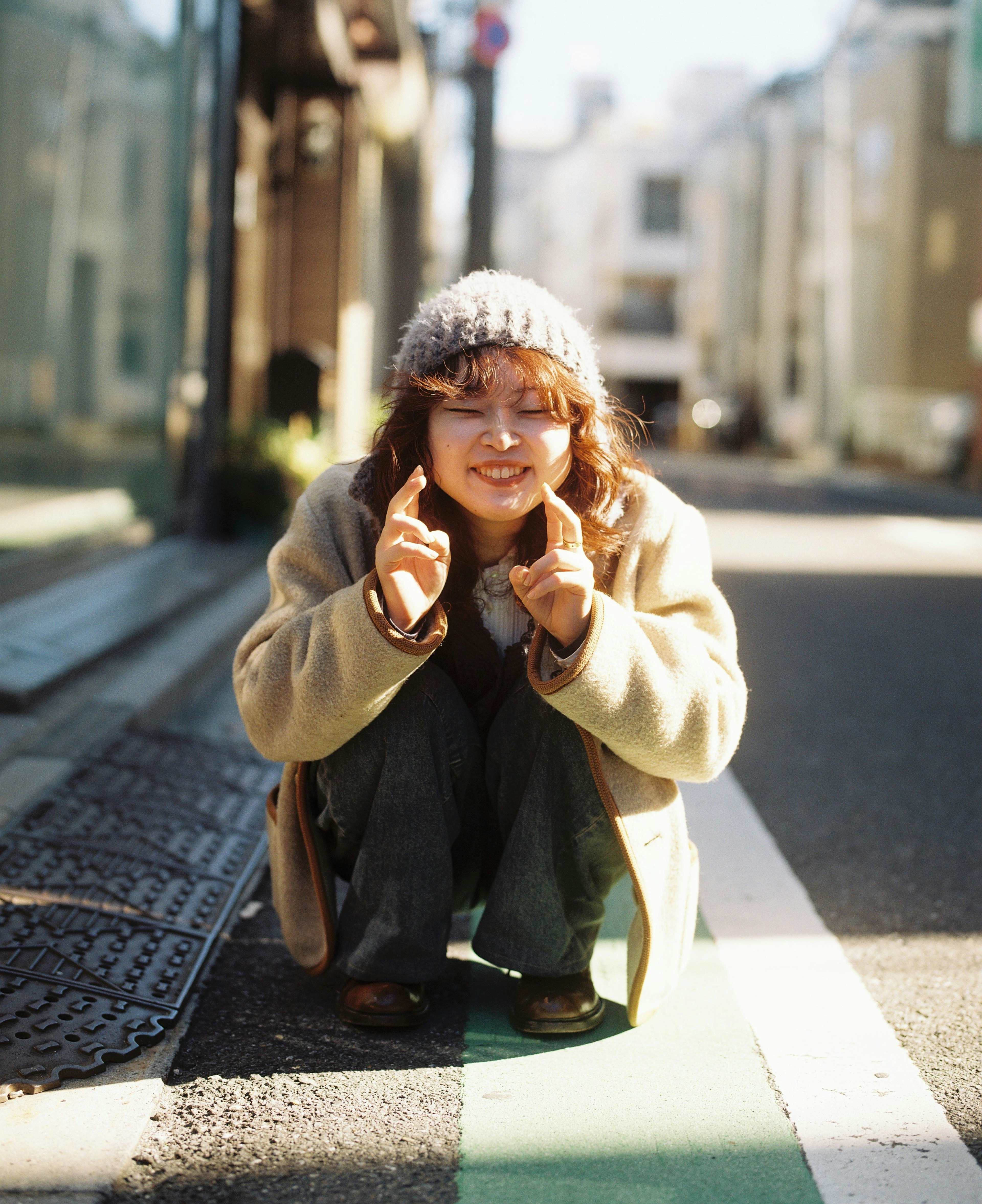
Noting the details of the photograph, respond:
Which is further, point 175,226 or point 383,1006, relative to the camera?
point 175,226

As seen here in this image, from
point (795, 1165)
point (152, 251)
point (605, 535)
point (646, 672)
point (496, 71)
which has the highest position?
point (496, 71)

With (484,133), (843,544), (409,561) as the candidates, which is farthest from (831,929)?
(484,133)

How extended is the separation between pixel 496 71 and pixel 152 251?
23.3 feet

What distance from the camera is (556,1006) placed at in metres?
2.29

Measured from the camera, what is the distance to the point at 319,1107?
2.04 m

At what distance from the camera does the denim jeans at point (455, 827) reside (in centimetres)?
225

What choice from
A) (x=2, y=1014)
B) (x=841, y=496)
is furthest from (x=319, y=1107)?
(x=841, y=496)

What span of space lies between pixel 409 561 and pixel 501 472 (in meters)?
0.23

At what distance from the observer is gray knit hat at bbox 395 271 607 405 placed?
2119 millimetres

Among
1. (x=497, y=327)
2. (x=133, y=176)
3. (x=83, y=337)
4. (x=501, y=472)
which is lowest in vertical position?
(x=501, y=472)

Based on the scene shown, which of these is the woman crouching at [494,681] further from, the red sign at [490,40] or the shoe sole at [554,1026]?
the red sign at [490,40]

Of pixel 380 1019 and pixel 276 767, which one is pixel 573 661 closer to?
pixel 380 1019

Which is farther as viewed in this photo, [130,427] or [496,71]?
[496,71]

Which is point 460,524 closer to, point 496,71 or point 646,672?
point 646,672
